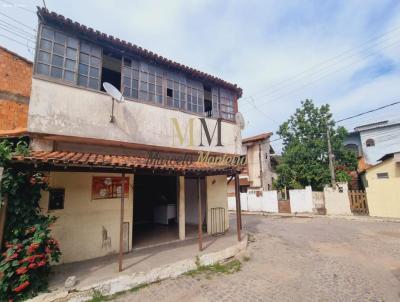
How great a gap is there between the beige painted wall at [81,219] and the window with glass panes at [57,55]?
3113mm

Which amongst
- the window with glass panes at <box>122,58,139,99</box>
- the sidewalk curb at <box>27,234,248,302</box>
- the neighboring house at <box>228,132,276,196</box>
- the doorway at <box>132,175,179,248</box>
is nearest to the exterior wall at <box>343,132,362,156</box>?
the neighboring house at <box>228,132,276,196</box>

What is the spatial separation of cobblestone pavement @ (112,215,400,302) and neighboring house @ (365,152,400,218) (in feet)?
23.7

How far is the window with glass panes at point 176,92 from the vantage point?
31.6 feet

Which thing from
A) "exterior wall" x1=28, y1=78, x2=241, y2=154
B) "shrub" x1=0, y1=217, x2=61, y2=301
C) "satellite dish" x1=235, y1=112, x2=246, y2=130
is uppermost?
"satellite dish" x1=235, y1=112, x2=246, y2=130

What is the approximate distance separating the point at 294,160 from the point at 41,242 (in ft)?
67.1

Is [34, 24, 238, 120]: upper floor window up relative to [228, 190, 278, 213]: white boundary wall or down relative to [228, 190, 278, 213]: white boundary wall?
up

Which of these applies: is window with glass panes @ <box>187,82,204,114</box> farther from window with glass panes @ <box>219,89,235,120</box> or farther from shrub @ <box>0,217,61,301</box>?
shrub @ <box>0,217,61,301</box>

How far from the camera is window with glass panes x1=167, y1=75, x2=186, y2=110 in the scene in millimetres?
9625

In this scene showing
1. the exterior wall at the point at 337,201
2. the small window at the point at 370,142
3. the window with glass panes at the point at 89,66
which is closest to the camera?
the window with glass panes at the point at 89,66

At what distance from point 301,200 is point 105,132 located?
1771cm

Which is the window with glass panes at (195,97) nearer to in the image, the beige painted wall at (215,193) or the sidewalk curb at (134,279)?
the beige painted wall at (215,193)

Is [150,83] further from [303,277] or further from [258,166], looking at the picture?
[258,166]

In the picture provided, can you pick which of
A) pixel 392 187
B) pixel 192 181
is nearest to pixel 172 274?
pixel 192 181

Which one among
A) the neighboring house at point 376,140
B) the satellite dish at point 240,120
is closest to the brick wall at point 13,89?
the satellite dish at point 240,120
